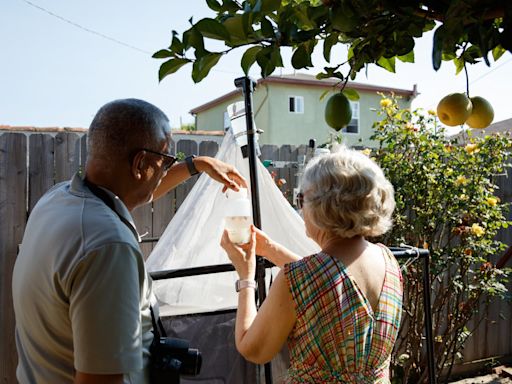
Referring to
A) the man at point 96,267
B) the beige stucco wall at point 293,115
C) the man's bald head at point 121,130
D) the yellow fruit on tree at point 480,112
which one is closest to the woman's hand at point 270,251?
the man at point 96,267

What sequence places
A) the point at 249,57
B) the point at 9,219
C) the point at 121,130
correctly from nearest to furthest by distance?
1. the point at 249,57
2. the point at 121,130
3. the point at 9,219

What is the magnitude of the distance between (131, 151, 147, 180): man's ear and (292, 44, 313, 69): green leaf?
1.61 feet

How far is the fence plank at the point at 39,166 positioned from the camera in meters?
3.28

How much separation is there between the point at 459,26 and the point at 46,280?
38.7 inches

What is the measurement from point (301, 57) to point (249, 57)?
111 mm

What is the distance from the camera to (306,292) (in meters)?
1.42

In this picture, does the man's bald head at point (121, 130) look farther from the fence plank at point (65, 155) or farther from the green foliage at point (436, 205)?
the green foliage at point (436, 205)

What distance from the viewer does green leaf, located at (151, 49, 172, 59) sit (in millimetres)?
899

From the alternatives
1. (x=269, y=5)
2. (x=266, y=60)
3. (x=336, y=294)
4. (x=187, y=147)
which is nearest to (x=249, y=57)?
(x=266, y=60)

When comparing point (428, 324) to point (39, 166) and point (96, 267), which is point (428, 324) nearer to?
point (96, 267)

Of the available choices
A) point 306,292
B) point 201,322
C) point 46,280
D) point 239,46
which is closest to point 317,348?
point 306,292

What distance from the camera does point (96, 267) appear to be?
3.39 ft

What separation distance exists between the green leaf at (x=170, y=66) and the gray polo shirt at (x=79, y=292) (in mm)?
376

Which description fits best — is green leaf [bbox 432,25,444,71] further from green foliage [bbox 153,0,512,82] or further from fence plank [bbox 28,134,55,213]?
fence plank [bbox 28,134,55,213]
